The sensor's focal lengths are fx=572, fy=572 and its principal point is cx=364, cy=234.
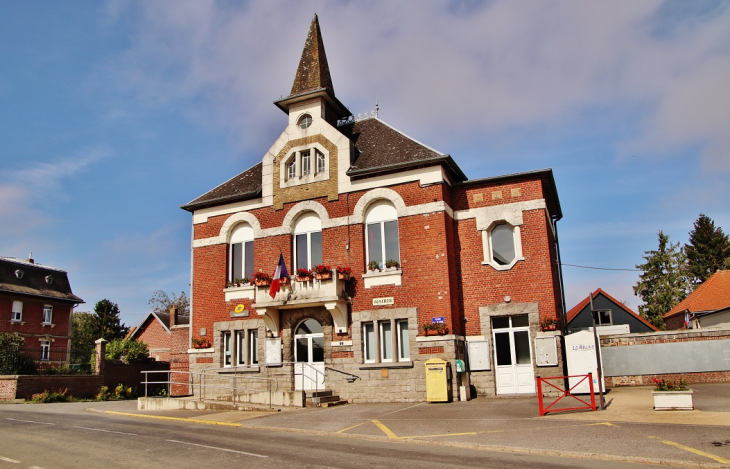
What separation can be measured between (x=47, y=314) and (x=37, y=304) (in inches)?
45.9

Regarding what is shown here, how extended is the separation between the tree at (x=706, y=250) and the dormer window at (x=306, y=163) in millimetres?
49192

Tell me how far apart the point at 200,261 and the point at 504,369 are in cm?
1278

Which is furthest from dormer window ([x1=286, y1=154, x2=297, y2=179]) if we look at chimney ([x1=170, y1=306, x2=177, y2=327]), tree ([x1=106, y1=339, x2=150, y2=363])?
tree ([x1=106, y1=339, x2=150, y2=363])

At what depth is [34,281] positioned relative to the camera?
41.1 metres

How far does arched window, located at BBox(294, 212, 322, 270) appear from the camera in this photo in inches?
858

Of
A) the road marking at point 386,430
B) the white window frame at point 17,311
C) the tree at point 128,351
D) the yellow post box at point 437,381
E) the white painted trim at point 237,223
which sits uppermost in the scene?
the white painted trim at point 237,223

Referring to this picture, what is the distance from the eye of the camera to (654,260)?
5469cm

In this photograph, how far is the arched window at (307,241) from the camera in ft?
71.5

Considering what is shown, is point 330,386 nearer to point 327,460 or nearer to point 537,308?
point 537,308

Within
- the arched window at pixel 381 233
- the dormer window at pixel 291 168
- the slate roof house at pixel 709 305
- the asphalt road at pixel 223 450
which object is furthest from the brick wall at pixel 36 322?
the slate roof house at pixel 709 305

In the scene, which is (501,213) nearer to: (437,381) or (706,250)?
(437,381)

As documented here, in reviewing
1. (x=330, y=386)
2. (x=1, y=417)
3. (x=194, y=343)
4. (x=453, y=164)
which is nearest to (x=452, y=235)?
(x=453, y=164)

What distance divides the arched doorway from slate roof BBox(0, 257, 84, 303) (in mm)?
27043

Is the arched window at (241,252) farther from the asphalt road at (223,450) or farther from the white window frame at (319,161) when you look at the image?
the asphalt road at (223,450)
